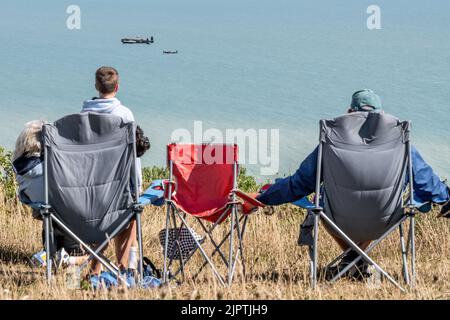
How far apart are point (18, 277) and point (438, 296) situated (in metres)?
2.64

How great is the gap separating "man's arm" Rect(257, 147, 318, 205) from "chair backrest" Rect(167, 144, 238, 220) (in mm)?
259

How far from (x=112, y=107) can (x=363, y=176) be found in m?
1.64

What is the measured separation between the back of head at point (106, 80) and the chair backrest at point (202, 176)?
55 cm

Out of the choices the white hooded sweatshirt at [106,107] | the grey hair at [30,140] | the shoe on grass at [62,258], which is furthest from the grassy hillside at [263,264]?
the white hooded sweatshirt at [106,107]

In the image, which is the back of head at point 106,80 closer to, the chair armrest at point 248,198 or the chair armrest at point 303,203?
the chair armrest at point 248,198

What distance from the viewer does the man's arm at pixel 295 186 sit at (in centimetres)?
672

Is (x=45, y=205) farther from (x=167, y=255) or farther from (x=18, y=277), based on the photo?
(x=167, y=255)

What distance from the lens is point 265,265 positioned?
25.9ft

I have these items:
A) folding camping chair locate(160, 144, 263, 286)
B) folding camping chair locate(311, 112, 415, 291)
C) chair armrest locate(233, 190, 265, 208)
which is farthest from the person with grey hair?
folding camping chair locate(311, 112, 415, 291)

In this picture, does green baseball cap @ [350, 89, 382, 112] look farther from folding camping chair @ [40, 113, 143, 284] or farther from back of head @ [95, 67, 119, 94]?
back of head @ [95, 67, 119, 94]

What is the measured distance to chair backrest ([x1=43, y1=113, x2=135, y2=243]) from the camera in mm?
6586

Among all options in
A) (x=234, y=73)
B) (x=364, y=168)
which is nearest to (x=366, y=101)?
(x=364, y=168)

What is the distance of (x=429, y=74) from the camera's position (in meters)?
41.0
